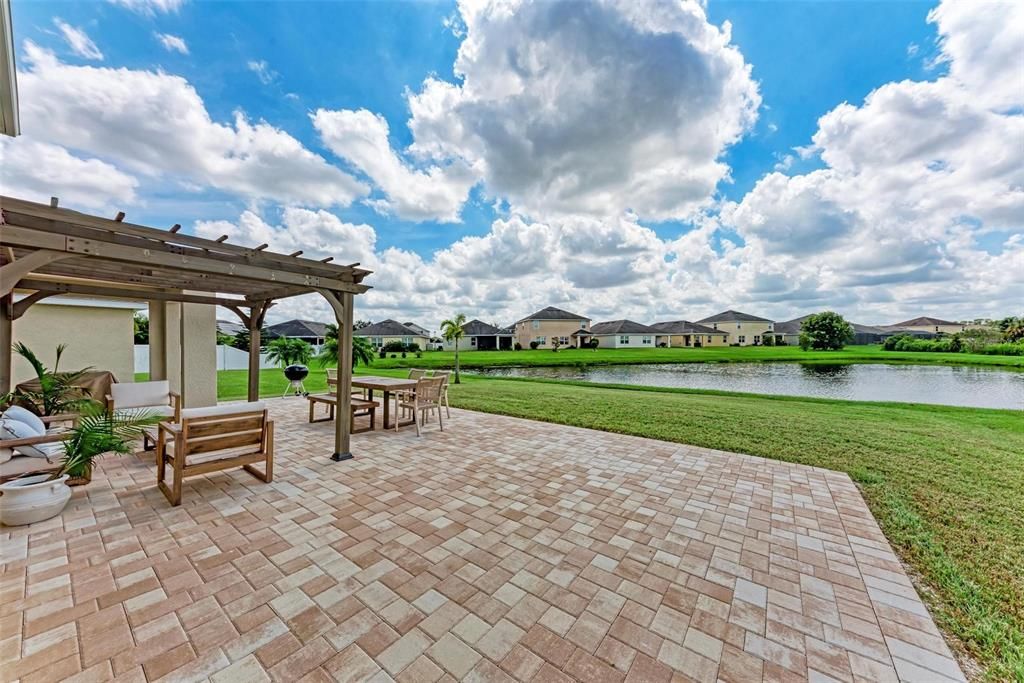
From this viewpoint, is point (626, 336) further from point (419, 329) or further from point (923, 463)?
point (923, 463)

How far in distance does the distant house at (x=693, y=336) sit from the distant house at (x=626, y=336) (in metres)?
1.54

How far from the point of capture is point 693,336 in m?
66.4

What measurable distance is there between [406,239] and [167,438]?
12683 mm

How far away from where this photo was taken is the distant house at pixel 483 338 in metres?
55.5

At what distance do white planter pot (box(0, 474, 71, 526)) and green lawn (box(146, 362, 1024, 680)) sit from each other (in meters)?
6.52

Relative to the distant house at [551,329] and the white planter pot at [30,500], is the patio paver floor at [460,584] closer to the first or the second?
the white planter pot at [30,500]

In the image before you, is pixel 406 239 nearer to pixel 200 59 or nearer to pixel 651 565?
pixel 200 59

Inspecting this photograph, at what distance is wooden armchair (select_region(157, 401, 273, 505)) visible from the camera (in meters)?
3.49

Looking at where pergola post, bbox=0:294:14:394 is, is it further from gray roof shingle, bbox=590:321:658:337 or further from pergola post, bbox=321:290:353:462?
gray roof shingle, bbox=590:321:658:337

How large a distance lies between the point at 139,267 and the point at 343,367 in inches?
106

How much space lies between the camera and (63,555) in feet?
8.66

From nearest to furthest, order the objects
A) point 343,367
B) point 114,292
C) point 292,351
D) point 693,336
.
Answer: point 343,367, point 114,292, point 292,351, point 693,336

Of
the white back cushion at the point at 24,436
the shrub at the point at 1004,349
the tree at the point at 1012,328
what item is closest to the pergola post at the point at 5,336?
the white back cushion at the point at 24,436

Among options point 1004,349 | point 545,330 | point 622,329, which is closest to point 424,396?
point 545,330
